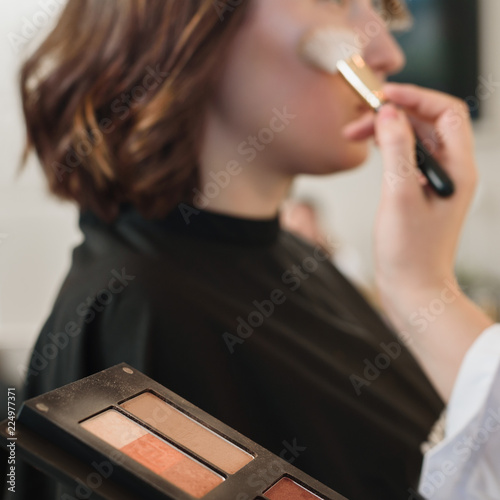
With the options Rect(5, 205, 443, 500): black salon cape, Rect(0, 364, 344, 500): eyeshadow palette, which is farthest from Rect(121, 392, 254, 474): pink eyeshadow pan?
Rect(5, 205, 443, 500): black salon cape

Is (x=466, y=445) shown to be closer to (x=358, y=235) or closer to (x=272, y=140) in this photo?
(x=272, y=140)

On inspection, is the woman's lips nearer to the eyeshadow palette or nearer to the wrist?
the wrist

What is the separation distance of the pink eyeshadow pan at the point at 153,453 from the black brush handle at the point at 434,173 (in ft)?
1.26

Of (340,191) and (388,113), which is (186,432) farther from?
(340,191)

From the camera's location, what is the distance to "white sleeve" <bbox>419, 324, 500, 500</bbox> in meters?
0.45

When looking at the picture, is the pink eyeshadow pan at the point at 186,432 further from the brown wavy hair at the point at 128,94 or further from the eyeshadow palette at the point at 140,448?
the brown wavy hair at the point at 128,94

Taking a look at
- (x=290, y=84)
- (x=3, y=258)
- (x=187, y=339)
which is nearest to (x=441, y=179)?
(x=290, y=84)

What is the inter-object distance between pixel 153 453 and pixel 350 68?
42 centimetres

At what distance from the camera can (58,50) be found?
604 mm

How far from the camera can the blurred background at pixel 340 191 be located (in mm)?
1732

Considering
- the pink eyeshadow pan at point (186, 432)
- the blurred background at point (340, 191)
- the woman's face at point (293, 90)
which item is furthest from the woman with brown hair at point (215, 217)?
the blurred background at point (340, 191)

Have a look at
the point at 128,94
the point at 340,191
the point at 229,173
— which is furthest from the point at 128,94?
the point at 340,191

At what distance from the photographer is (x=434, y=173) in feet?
1.84

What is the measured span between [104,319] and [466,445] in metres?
0.31
